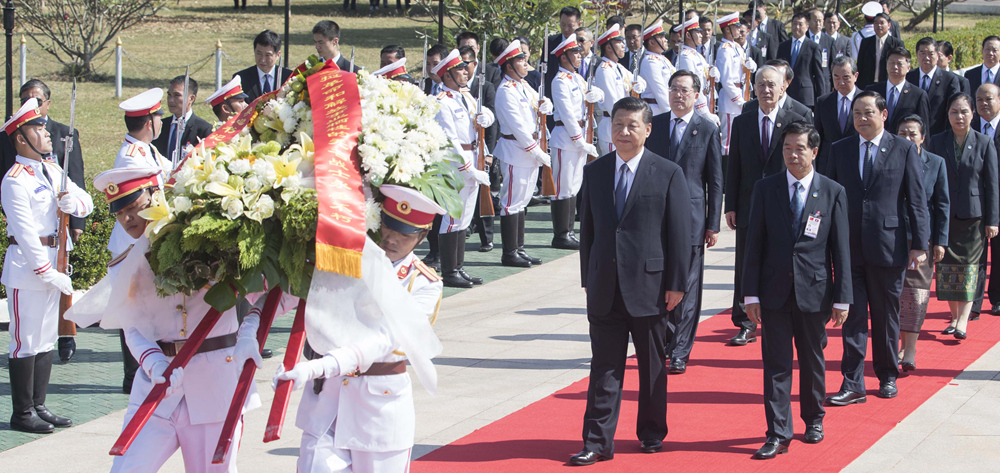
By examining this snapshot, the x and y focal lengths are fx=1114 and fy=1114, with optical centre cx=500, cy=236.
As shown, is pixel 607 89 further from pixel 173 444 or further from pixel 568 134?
pixel 173 444

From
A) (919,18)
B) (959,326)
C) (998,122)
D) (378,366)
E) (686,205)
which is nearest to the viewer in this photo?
(378,366)

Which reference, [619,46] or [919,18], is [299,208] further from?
[919,18]

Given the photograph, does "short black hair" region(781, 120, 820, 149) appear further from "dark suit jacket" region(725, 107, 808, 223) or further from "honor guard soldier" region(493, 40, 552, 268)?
"honor guard soldier" region(493, 40, 552, 268)

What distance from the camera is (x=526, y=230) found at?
1280cm

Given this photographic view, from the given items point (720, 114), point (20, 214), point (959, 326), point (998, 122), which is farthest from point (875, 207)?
point (720, 114)

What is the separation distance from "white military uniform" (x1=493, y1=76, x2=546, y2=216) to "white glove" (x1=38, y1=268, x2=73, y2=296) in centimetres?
513

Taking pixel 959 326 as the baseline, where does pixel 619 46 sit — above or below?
above

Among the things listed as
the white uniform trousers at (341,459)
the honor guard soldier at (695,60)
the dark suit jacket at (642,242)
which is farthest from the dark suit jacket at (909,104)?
the white uniform trousers at (341,459)

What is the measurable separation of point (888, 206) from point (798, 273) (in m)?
1.27

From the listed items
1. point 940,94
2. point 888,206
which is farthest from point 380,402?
point 940,94

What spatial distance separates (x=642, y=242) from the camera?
5.90 m

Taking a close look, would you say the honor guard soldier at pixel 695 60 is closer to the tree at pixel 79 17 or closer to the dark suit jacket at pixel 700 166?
the dark suit jacket at pixel 700 166

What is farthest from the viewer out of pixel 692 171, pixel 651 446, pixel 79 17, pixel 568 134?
pixel 79 17

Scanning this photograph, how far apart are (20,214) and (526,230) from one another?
284 inches
